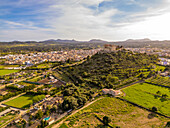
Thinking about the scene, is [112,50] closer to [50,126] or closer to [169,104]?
[169,104]

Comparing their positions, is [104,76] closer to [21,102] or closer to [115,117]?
[115,117]

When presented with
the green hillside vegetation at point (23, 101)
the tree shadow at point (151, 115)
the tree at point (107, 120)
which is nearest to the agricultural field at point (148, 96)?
the tree shadow at point (151, 115)

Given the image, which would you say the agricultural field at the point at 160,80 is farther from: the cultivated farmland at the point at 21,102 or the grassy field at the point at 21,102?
the grassy field at the point at 21,102

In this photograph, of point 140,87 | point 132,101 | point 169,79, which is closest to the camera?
point 132,101

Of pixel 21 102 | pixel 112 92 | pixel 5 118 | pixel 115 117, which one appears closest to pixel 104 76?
pixel 112 92

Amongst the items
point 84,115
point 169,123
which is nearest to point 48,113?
point 84,115

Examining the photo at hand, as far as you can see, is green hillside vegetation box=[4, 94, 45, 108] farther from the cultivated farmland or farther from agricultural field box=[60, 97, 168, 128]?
agricultural field box=[60, 97, 168, 128]

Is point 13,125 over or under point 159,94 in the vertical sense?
under
